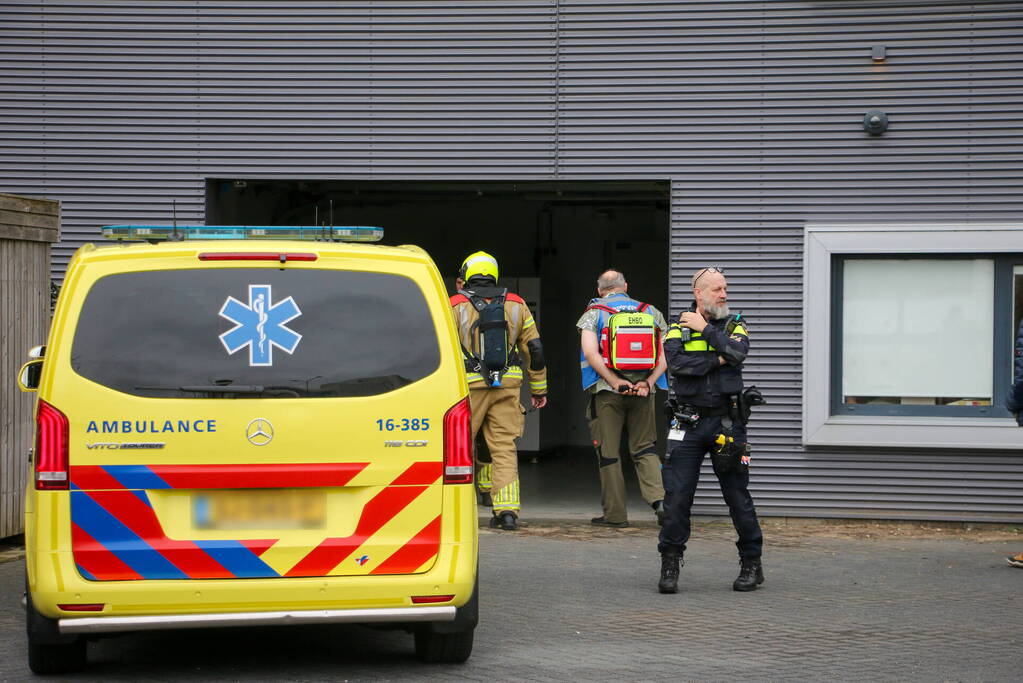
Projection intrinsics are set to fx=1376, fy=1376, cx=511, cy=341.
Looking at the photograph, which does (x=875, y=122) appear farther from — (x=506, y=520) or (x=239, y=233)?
(x=239, y=233)

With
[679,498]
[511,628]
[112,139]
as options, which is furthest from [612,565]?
[112,139]

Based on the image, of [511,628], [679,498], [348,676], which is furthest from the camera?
[679,498]

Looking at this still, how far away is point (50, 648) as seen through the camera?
19.1 feet

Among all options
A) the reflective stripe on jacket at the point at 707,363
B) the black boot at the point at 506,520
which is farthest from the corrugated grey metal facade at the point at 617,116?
the reflective stripe on jacket at the point at 707,363

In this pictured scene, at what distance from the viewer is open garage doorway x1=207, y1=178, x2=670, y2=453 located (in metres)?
15.9

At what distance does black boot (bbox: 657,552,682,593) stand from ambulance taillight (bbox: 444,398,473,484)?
2.53 m

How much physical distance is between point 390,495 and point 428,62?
599 centimetres

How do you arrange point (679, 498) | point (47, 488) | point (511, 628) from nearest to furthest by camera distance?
point (47, 488) → point (511, 628) → point (679, 498)

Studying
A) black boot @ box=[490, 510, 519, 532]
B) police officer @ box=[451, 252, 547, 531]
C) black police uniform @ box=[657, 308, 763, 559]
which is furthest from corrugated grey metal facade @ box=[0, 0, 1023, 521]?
black police uniform @ box=[657, 308, 763, 559]

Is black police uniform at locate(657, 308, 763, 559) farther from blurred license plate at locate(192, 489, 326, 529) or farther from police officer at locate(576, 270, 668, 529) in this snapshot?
blurred license plate at locate(192, 489, 326, 529)

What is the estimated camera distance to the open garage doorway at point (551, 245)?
15.9 metres

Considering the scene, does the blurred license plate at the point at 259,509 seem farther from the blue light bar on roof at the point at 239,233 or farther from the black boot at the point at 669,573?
the black boot at the point at 669,573

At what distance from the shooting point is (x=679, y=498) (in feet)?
26.0

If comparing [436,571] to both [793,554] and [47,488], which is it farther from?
[793,554]
